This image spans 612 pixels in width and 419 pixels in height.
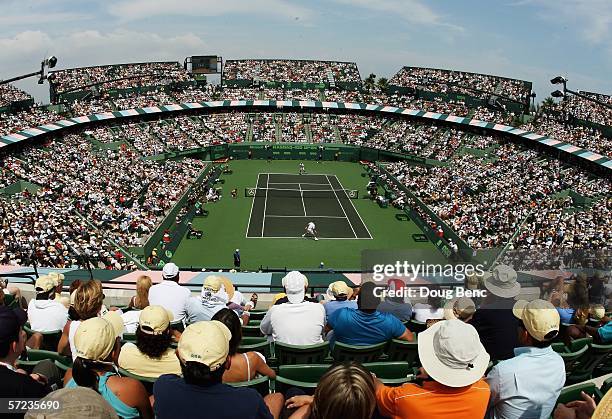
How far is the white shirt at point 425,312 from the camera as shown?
7.55 m

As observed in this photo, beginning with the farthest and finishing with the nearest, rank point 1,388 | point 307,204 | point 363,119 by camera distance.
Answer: point 363,119, point 307,204, point 1,388

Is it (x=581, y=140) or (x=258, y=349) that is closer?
(x=258, y=349)

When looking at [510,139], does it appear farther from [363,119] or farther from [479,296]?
[479,296]

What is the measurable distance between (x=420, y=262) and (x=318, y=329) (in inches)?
69.6

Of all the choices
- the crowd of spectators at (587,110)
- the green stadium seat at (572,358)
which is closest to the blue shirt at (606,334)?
the green stadium seat at (572,358)

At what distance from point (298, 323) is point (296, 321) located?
0.12ft

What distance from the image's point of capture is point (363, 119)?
61.9 metres

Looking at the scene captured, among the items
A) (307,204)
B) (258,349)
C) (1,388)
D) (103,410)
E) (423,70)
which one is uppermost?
(423,70)

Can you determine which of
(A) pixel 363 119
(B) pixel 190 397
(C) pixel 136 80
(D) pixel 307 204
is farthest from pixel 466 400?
(C) pixel 136 80

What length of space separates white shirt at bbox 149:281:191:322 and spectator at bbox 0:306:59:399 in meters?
2.82

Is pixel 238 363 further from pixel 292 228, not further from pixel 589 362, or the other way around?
pixel 292 228

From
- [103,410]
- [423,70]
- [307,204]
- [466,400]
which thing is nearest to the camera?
[103,410]

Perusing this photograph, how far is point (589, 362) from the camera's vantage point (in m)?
6.37

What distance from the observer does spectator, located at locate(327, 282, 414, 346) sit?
5863mm
